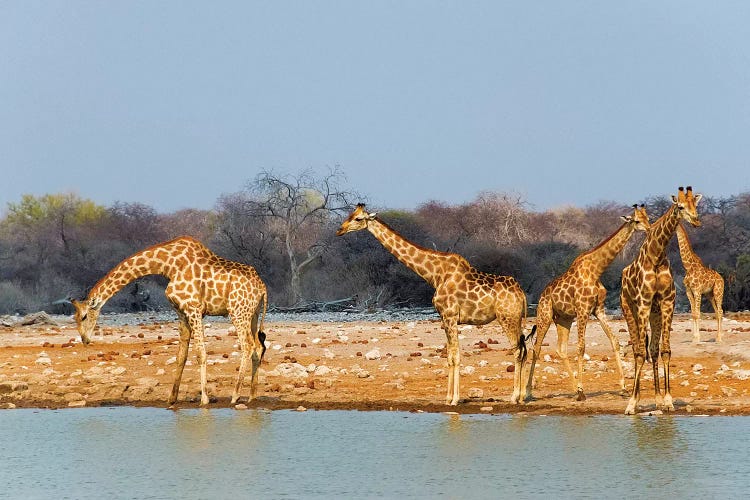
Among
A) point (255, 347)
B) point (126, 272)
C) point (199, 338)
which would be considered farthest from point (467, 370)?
point (126, 272)

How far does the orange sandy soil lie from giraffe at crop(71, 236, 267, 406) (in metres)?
0.76

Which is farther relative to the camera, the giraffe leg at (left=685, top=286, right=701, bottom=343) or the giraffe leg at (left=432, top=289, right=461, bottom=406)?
the giraffe leg at (left=685, top=286, right=701, bottom=343)

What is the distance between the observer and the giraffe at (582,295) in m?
15.8

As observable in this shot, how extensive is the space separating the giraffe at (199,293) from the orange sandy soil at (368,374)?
757 millimetres

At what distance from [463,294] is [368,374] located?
12.7 feet

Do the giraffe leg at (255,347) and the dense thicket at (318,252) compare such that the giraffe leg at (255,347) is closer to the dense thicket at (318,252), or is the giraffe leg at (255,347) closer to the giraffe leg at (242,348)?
the giraffe leg at (242,348)

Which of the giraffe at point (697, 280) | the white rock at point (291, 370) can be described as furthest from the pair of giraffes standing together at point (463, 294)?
the giraffe at point (697, 280)

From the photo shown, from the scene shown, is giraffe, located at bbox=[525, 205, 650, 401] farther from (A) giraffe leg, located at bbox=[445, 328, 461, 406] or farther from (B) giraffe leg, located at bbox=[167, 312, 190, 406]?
(B) giraffe leg, located at bbox=[167, 312, 190, 406]

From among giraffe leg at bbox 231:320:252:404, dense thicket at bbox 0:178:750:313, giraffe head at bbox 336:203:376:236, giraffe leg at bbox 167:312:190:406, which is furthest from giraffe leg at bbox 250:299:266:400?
dense thicket at bbox 0:178:750:313

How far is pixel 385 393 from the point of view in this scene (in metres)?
17.4

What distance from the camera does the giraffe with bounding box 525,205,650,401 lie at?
1577 centimetres

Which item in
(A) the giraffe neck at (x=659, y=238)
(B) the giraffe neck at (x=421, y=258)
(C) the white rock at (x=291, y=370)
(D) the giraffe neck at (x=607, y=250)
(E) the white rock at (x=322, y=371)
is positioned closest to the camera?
(A) the giraffe neck at (x=659, y=238)

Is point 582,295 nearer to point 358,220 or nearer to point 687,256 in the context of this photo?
point 358,220

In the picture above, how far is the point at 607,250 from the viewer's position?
53.1 feet
